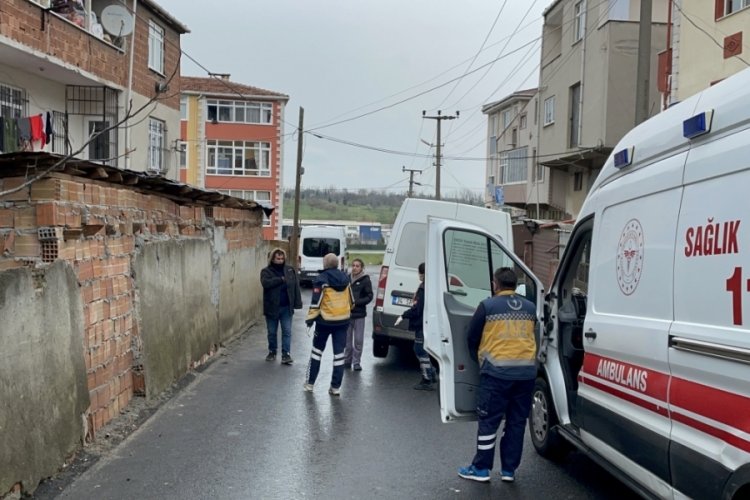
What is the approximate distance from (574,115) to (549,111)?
274cm

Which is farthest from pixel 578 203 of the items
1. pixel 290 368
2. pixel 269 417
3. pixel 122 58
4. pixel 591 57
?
pixel 269 417

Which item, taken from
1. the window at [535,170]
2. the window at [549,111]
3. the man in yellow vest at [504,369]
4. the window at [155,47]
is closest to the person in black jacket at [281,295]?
the man in yellow vest at [504,369]

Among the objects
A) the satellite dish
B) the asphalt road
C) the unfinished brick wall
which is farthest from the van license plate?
the satellite dish

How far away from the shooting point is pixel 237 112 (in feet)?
147

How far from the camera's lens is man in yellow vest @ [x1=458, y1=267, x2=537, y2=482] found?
5242 millimetres

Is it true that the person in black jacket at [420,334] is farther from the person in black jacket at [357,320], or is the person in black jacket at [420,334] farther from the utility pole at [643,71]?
the utility pole at [643,71]

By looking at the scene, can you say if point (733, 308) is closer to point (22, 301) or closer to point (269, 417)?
point (22, 301)

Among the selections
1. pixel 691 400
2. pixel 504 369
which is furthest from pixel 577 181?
pixel 691 400

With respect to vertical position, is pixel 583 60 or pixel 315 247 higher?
pixel 583 60

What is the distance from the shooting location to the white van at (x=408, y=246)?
392 inches

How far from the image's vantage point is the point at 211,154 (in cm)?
4519

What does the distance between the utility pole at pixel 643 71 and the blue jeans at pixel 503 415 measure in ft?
30.3

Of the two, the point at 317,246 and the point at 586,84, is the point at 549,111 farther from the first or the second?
the point at 317,246

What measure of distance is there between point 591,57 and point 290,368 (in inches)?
678
